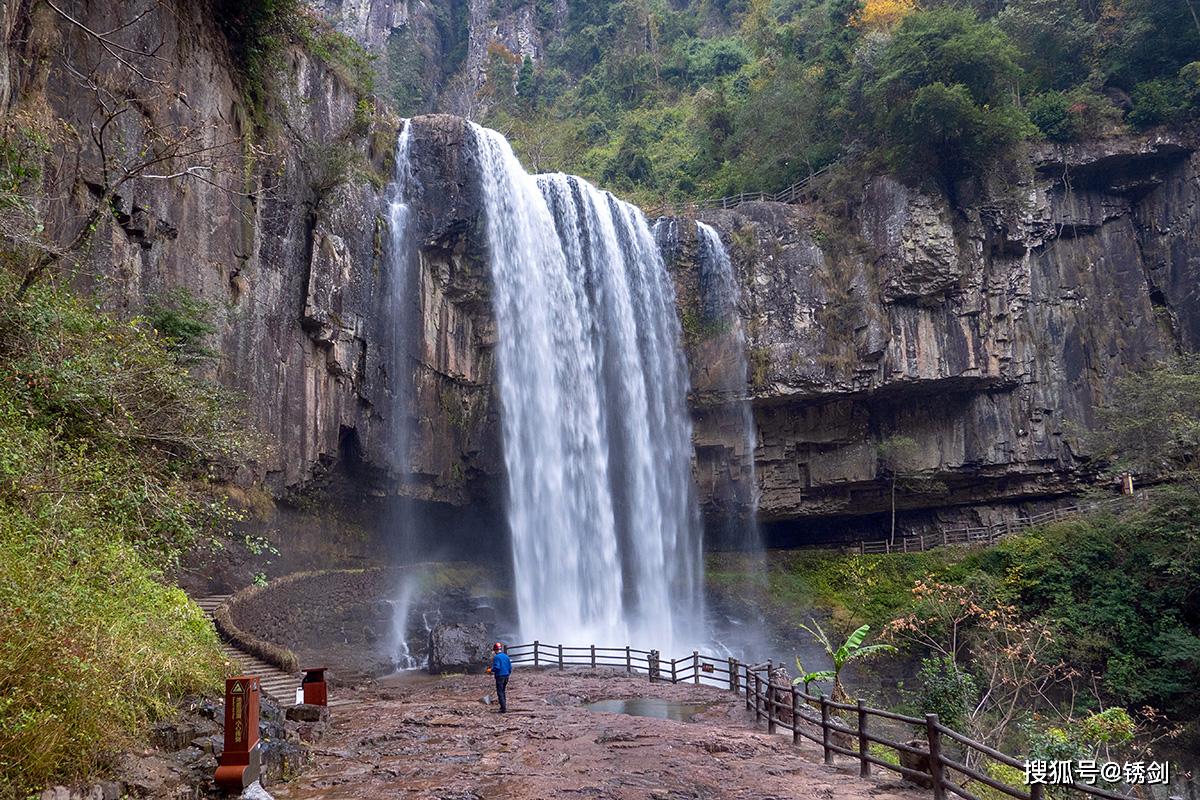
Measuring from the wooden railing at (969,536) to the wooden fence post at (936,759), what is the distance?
21.4m

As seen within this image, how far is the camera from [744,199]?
32.6 m

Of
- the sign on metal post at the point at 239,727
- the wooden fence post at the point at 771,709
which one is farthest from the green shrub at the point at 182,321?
the wooden fence post at the point at 771,709

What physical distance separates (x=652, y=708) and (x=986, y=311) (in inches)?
780

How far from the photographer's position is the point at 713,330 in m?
27.4

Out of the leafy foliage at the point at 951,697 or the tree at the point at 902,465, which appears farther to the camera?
the tree at the point at 902,465

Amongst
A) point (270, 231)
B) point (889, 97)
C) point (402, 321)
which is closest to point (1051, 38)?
point (889, 97)

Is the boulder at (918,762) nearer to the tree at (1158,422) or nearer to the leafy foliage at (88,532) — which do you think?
the leafy foliage at (88,532)

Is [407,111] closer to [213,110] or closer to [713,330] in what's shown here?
[713,330]

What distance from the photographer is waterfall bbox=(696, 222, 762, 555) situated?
88.4 feet

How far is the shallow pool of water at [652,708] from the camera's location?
12596 mm

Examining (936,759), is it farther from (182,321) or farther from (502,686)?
(182,321)

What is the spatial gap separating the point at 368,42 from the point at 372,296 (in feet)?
126

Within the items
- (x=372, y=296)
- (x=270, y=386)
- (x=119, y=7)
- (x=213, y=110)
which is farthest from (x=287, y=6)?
(x=270, y=386)

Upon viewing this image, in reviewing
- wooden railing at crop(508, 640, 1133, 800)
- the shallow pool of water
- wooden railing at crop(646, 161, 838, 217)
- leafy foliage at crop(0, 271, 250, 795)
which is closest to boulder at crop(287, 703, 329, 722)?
leafy foliage at crop(0, 271, 250, 795)
